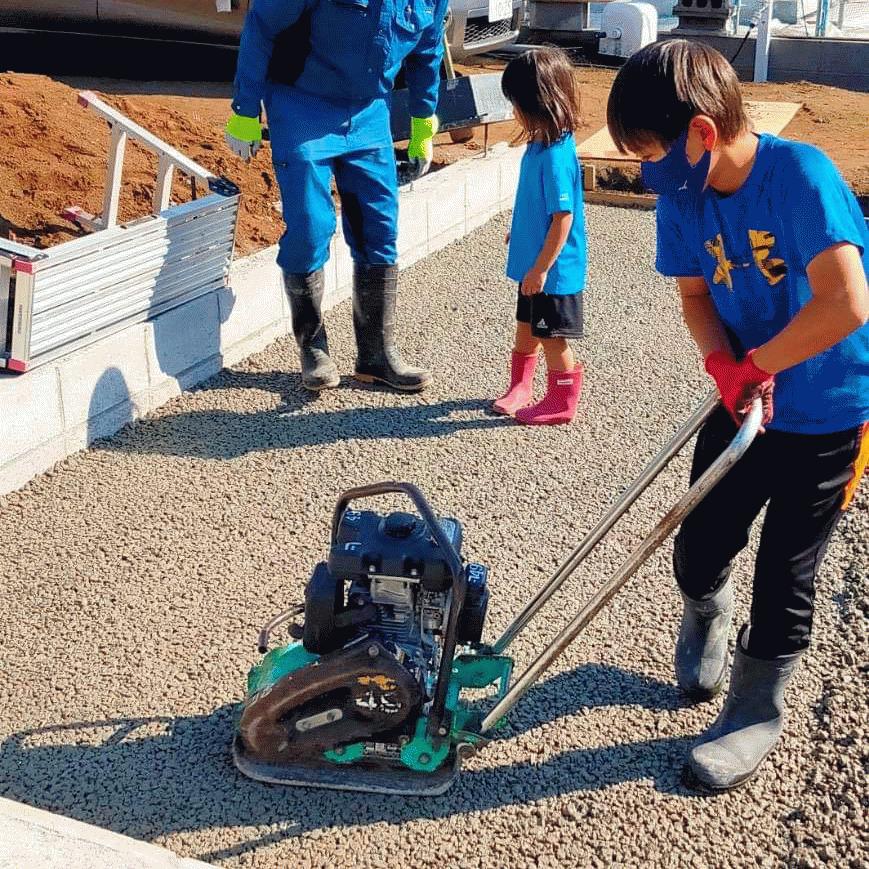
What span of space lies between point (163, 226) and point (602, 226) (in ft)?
11.6

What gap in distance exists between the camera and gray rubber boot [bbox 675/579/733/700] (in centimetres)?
288

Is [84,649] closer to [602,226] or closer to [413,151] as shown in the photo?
[413,151]

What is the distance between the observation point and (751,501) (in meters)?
2.55

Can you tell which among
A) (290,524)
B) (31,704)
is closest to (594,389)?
(290,524)

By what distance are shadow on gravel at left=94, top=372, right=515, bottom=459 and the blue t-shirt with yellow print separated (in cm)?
216

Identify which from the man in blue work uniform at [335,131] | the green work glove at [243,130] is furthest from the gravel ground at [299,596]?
the green work glove at [243,130]

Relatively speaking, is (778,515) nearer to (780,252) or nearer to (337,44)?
(780,252)

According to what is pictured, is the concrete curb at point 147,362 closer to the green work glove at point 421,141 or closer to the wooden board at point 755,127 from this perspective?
the green work glove at point 421,141

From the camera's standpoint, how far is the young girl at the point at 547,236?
13.4 ft

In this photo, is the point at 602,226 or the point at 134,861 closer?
the point at 134,861

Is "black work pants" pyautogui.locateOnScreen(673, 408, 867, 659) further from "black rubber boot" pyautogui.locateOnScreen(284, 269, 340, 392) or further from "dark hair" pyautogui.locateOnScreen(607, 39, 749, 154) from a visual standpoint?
"black rubber boot" pyautogui.locateOnScreen(284, 269, 340, 392)

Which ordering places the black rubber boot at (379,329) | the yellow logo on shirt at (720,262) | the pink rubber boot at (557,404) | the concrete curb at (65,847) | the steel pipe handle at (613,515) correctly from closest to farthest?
the concrete curb at (65,847), the yellow logo on shirt at (720,262), the steel pipe handle at (613,515), the pink rubber boot at (557,404), the black rubber boot at (379,329)

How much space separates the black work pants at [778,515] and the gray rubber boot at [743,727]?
5cm

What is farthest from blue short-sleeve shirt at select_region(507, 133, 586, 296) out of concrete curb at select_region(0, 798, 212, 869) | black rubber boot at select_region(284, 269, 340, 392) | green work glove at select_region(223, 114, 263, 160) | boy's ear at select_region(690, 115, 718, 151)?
concrete curb at select_region(0, 798, 212, 869)
